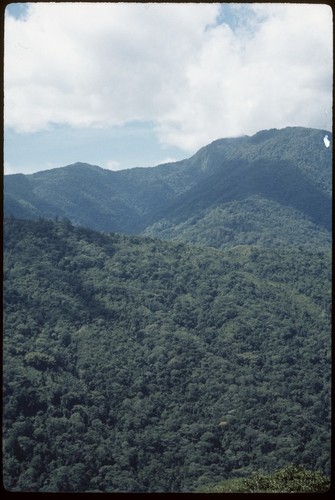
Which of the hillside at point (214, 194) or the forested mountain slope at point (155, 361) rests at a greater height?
the hillside at point (214, 194)

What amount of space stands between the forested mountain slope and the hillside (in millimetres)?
8784

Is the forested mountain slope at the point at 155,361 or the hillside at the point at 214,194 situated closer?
the forested mountain slope at the point at 155,361

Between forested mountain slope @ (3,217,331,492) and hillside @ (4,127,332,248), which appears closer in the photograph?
forested mountain slope @ (3,217,331,492)

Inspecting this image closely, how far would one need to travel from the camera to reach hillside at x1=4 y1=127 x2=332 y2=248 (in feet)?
148

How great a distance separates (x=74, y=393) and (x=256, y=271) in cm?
1360

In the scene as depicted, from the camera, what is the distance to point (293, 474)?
4789 millimetres

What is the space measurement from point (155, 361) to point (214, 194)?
25.6 meters

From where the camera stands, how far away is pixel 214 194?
51250mm

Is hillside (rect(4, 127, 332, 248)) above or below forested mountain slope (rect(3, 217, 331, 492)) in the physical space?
above

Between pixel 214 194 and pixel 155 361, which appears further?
pixel 214 194

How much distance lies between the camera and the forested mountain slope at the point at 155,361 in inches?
853

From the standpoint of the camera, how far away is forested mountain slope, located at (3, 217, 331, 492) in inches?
853

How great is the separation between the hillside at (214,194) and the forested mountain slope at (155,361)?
28.8 ft

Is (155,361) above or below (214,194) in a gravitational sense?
Answer: below
